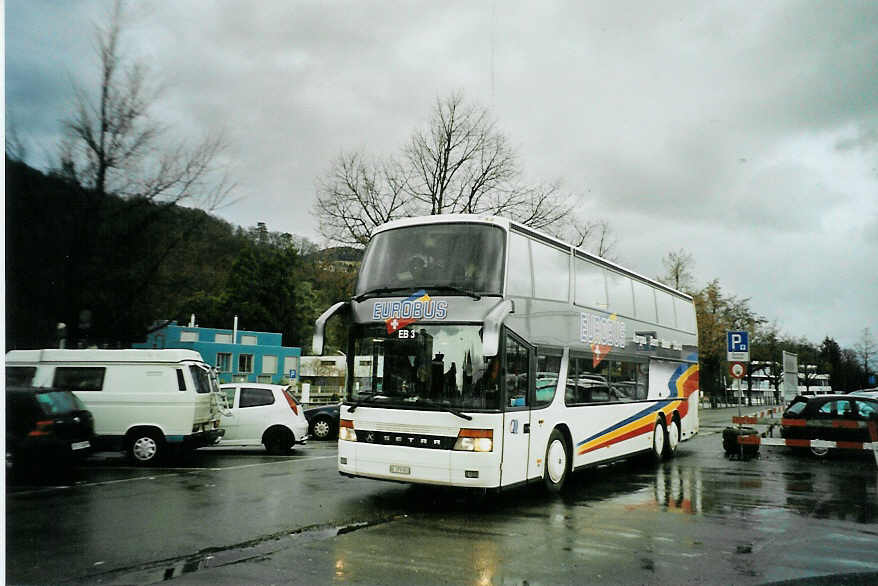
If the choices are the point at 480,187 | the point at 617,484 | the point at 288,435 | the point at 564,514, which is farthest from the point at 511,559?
the point at 480,187

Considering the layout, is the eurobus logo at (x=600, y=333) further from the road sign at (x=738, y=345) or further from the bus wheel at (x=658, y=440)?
the road sign at (x=738, y=345)

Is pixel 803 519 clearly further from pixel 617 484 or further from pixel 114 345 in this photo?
pixel 114 345

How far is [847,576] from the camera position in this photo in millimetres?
6355

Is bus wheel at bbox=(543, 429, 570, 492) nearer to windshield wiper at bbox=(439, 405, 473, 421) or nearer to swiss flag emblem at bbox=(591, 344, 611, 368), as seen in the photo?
swiss flag emblem at bbox=(591, 344, 611, 368)

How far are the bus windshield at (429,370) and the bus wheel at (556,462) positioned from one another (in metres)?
2.09

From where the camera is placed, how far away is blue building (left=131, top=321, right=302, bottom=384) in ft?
190

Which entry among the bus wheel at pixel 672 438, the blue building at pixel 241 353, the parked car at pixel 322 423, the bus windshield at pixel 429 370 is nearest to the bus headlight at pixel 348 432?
the bus windshield at pixel 429 370

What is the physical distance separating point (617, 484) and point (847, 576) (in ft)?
20.8

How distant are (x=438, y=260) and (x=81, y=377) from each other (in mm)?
8733

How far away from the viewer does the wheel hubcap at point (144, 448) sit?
1424 cm

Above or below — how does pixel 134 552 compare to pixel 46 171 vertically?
below

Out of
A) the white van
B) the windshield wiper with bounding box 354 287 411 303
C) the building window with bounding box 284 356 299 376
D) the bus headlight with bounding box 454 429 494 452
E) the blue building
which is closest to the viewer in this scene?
the bus headlight with bounding box 454 429 494 452

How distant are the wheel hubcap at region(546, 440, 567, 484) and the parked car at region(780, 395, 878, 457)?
994 cm

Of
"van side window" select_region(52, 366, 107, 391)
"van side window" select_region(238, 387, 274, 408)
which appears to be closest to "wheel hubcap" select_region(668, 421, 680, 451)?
"van side window" select_region(238, 387, 274, 408)
